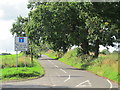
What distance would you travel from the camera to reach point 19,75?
21.5 metres

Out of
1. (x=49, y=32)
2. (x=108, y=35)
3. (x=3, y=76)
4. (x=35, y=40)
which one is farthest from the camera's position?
(x=35, y=40)

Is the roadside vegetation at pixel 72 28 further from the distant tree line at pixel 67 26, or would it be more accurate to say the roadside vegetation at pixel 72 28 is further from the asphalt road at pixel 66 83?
the asphalt road at pixel 66 83

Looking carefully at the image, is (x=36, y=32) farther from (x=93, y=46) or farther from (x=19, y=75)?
(x=19, y=75)

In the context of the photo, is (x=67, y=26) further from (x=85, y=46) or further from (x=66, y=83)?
(x=66, y=83)

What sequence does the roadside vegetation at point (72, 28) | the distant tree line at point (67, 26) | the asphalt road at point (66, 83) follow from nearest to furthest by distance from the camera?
the asphalt road at point (66, 83)
the roadside vegetation at point (72, 28)
the distant tree line at point (67, 26)

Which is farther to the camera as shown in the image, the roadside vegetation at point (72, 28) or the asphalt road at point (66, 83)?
the roadside vegetation at point (72, 28)

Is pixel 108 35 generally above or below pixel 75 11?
below

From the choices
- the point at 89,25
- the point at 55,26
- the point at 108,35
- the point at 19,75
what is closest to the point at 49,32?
A: the point at 55,26

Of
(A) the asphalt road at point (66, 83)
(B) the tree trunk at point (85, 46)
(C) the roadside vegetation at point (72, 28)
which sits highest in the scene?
(C) the roadside vegetation at point (72, 28)

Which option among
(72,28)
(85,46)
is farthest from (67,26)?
(85,46)

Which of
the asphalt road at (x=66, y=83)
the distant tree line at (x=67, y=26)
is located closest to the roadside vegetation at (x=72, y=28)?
the distant tree line at (x=67, y=26)

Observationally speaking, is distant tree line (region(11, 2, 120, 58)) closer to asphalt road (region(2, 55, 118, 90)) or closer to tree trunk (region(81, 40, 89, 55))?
tree trunk (region(81, 40, 89, 55))

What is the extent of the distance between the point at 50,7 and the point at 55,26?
9.56 feet

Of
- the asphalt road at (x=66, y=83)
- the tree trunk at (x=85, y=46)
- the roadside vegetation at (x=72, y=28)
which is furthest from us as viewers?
the tree trunk at (x=85, y=46)
